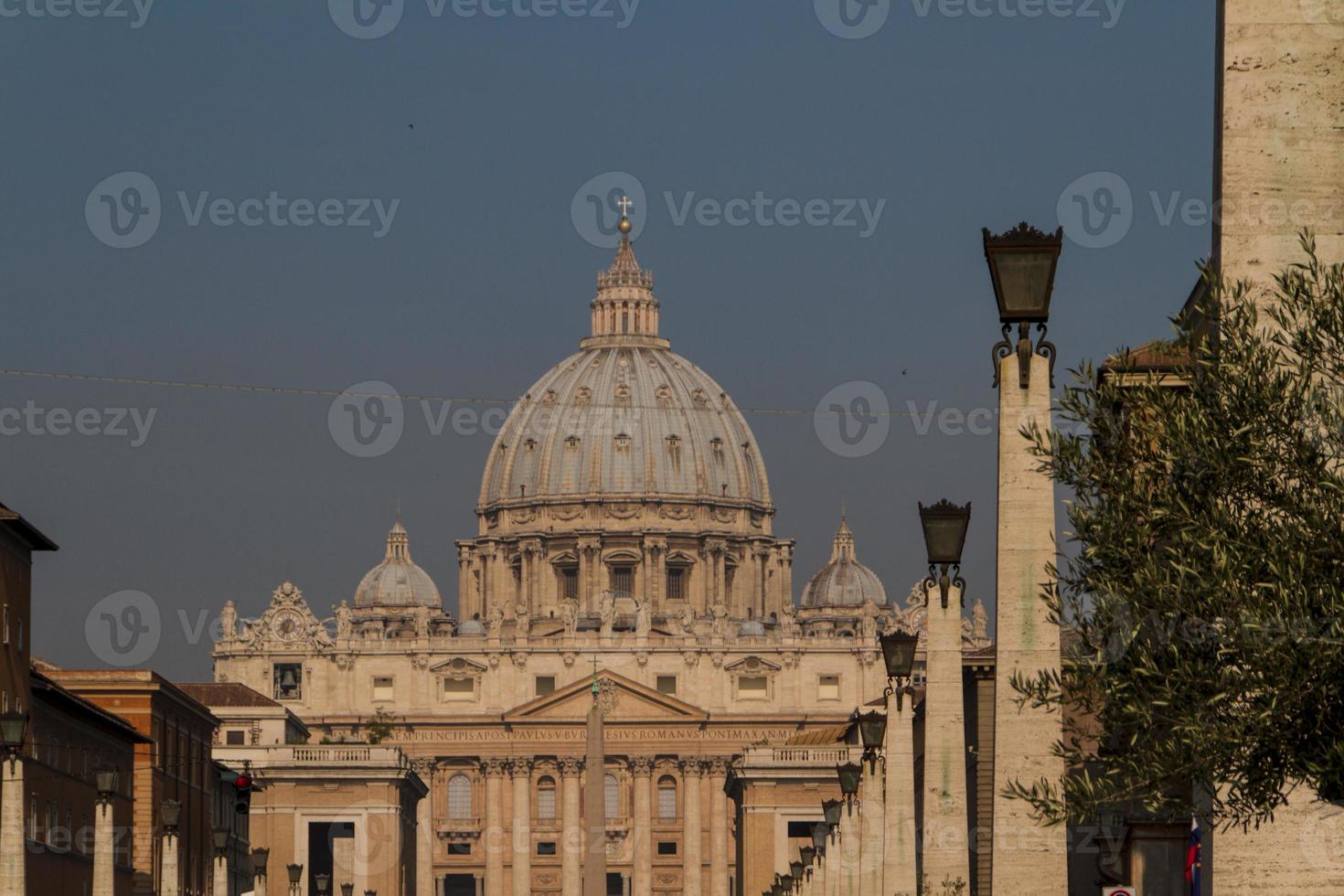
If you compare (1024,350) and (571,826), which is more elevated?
(1024,350)

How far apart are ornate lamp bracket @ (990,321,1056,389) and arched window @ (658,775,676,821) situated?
176 metres

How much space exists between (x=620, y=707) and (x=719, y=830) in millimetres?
Result: 9574

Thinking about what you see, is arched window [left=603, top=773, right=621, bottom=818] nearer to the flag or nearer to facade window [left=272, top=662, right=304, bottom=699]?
facade window [left=272, top=662, right=304, bottom=699]

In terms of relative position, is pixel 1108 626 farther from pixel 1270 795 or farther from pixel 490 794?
pixel 490 794

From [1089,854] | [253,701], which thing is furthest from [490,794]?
[1089,854]

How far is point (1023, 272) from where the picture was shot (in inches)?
731

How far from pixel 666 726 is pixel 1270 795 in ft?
584

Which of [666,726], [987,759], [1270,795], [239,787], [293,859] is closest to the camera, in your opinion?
[1270,795]

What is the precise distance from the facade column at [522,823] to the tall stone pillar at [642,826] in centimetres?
673

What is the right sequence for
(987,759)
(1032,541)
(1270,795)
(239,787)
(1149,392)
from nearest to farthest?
(1270,795), (1149,392), (1032,541), (239,787), (987,759)

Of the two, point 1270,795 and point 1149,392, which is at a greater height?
point 1149,392

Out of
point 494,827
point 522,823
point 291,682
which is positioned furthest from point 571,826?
point 291,682

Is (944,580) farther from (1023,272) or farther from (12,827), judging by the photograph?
(12,827)

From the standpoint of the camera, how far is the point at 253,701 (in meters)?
155
